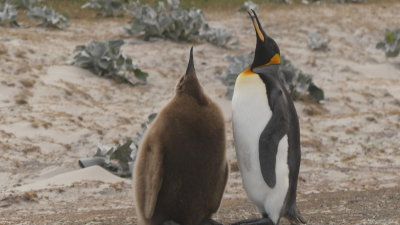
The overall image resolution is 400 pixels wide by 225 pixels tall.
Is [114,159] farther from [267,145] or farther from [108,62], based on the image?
[108,62]

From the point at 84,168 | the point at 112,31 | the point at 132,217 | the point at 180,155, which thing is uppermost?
the point at 180,155

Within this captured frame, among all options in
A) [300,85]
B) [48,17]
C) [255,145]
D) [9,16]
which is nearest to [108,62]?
[300,85]

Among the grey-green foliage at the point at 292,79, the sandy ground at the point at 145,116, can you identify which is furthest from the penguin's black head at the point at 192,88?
the grey-green foliage at the point at 292,79

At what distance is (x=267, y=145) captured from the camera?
5371 mm

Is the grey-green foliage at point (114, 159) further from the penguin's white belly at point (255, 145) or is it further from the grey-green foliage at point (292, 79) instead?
the grey-green foliage at point (292, 79)

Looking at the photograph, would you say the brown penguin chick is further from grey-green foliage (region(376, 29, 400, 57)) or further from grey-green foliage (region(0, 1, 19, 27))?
grey-green foliage (region(376, 29, 400, 57))

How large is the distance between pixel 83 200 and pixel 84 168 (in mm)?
1000

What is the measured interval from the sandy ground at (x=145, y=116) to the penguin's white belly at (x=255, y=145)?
0.37 m

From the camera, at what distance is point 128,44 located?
15.5m

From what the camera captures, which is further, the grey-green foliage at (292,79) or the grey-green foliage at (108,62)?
the grey-green foliage at (108,62)

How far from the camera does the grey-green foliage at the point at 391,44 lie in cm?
1609

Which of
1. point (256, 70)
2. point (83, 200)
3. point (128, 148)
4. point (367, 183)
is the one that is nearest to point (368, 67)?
point (367, 183)

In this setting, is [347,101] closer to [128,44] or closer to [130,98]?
[130,98]

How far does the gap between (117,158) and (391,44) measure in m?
9.25
